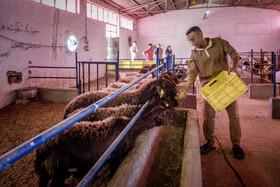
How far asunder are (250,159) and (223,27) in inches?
825

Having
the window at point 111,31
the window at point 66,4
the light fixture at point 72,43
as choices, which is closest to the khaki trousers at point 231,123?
the window at point 66,4

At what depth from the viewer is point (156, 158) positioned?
3.01 m

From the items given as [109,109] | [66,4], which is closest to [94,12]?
[66,4]

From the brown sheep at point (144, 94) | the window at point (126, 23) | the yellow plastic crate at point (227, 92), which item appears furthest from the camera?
the window at point (126, 23)

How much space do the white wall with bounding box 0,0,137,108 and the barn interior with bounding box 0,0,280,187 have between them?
0.14ft

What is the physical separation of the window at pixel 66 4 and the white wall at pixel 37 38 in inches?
10.2

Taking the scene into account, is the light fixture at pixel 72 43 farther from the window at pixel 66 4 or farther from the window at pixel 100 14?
the window at pixel 100 14

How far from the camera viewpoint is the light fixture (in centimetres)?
1038

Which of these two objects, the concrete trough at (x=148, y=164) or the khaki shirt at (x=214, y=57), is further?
the khaki shirt at (x=214, y=57)

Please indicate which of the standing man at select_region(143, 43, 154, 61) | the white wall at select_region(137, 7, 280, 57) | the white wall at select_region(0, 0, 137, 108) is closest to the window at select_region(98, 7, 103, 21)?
the white wall at select_region(0, 0, 137, 108)

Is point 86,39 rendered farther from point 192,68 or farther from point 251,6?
point 251,6

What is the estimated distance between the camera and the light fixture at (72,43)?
10.4 metres

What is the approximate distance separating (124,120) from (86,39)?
11.1 m

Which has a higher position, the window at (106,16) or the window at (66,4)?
the window at (106,16)
